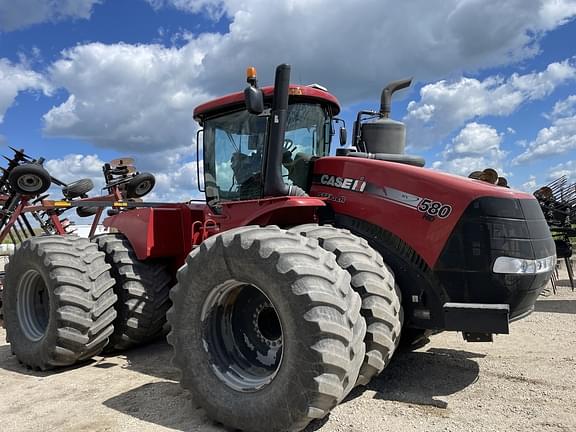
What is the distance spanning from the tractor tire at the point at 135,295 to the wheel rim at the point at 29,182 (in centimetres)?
346

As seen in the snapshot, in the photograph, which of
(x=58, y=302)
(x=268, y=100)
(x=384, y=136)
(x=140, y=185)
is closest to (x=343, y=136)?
(x=384, y=136)

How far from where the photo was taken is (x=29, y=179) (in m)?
8.84

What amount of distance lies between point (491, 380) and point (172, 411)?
276 centimetres

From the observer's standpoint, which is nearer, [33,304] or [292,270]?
[292,270]

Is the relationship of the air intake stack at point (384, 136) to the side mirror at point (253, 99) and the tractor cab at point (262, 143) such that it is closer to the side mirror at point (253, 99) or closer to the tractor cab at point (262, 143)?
the tractor cab at point (262, 143)

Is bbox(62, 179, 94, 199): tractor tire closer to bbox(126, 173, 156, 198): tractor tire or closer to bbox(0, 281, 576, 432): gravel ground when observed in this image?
bbox(126, 173, 156, 198): tractor tire

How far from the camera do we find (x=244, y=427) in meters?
3.57

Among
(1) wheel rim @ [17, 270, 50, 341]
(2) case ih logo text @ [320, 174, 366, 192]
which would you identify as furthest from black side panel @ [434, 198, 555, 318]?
(1) wheel rim @ [17, 270, 50, 341]

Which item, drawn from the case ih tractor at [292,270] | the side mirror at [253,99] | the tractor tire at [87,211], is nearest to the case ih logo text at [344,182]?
the case ih tractor at [292,270]

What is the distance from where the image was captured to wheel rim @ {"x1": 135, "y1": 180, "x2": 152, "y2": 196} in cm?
1036

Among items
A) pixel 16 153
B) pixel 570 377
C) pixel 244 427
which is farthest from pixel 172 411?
pixel 16 153

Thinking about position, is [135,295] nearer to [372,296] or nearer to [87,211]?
[372,296]

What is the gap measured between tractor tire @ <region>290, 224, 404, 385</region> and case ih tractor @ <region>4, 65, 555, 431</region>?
0.01 metres

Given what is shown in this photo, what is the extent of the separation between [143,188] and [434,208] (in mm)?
7517
